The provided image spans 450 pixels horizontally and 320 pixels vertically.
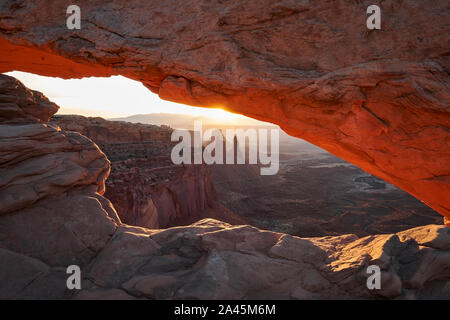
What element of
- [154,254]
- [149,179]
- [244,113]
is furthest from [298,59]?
[149,179]

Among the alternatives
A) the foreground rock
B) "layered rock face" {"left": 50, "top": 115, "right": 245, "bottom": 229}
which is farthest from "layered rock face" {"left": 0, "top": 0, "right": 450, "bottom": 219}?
"layered rock face" {"left": 50, "top": 115, "right": 245, "bottom": 229}

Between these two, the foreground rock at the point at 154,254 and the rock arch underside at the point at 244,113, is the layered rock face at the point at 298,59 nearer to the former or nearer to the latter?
the rock arch underside at the point at 244,113

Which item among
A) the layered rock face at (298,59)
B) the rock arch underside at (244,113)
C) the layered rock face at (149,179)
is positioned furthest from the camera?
the layered rock face at (149,179)

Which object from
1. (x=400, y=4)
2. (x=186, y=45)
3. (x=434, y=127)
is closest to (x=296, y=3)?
(x=400, y=4)

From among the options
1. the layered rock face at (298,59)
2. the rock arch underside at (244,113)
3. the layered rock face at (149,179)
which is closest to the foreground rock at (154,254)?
the rock arch underside at (244,113)

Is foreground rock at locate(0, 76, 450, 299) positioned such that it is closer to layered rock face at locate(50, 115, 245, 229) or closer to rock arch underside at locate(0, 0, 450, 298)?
rock arch underside at locate(0, 0, 450, 298)
